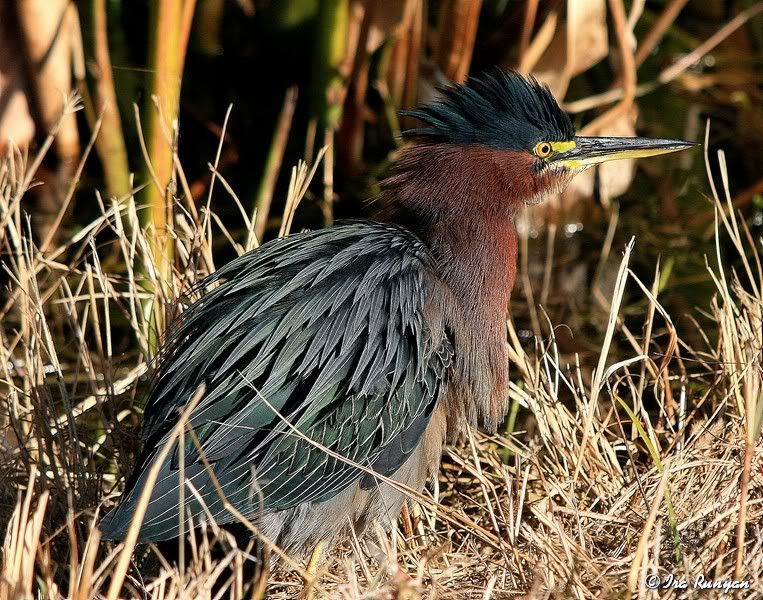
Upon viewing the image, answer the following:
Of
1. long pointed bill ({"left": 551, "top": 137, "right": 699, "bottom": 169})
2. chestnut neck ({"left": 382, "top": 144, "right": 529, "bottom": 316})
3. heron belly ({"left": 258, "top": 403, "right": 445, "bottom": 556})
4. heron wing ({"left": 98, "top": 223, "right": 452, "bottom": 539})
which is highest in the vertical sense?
long pointed bill ({"left": 551, "top": 137, "right": 699, "bottom": 169})

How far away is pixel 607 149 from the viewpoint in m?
3.53

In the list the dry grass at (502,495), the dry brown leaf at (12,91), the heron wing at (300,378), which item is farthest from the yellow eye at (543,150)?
the dry brown leaf at (12,91)

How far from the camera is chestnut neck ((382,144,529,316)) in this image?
3285mm

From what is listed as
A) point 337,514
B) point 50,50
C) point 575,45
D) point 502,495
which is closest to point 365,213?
point 575,45

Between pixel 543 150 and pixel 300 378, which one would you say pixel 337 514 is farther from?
pixel 543 150

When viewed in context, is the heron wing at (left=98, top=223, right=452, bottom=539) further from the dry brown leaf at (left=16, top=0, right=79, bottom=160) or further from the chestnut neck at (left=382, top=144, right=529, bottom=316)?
the dry brown leaf at (left=16, top=0, right=79, bottom=160)

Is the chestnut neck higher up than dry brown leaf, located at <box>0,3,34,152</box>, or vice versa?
dry brown leaf, located at <box>0,3,34,152</box>

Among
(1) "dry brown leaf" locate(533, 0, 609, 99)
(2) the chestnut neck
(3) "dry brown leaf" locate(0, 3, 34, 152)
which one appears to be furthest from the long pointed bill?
(3) "dry brown leaf" locate(0, 3, 34, 152)

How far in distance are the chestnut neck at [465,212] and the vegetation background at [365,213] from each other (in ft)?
0.98

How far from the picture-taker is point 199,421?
2906 mm

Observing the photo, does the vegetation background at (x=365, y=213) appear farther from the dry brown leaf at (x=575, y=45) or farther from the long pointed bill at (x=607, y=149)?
the long pointed bill at (x=607, y=149)

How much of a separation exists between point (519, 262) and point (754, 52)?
2.60 m

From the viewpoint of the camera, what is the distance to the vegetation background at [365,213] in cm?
281

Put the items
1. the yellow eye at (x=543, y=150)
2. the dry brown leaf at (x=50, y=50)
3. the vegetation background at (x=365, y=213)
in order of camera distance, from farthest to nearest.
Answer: the dry brown leaf at (x=50, y=50) < the yellow eye at (x=543, y=150) < the vegetation background at (x=365, y=213)
